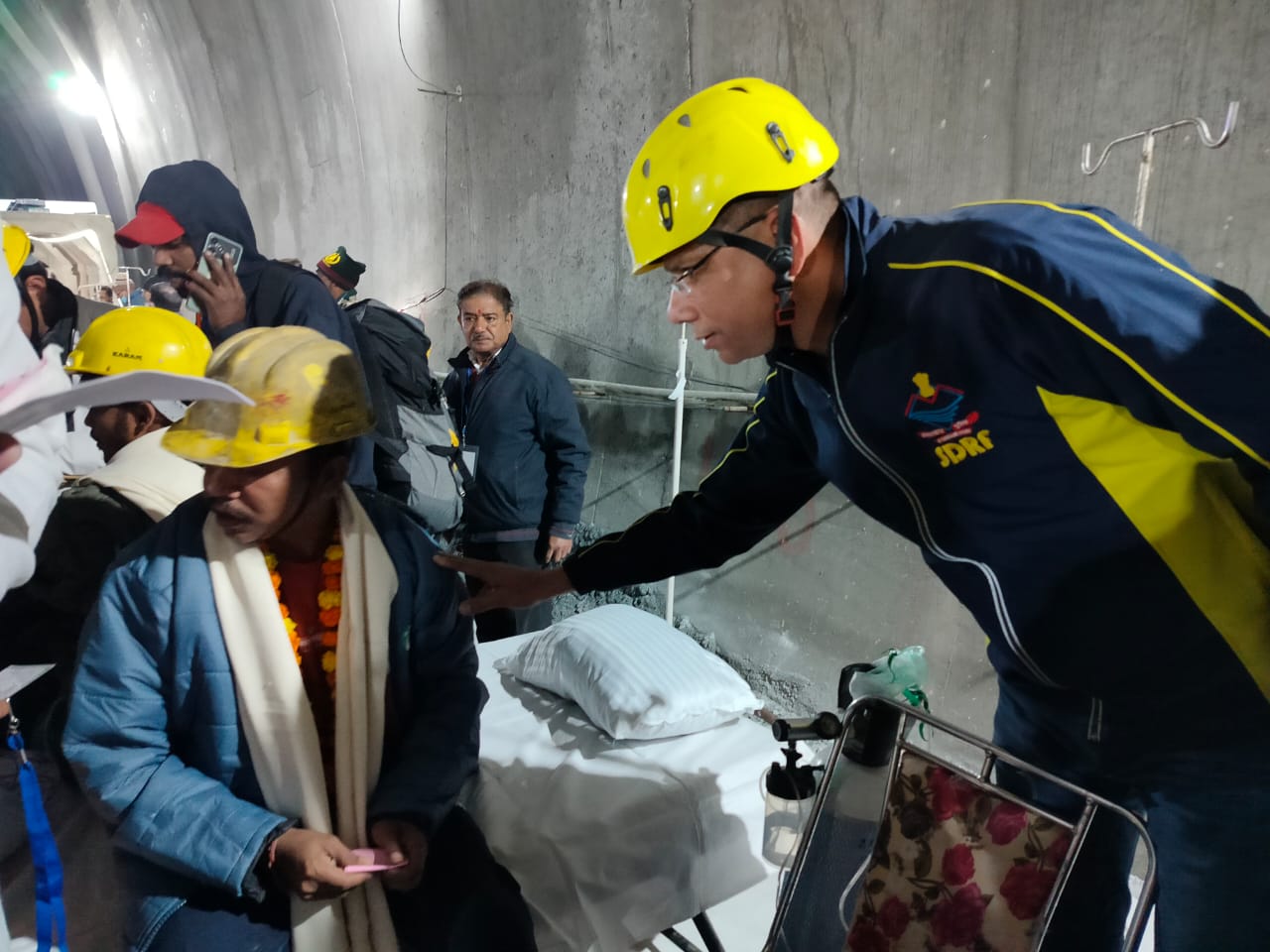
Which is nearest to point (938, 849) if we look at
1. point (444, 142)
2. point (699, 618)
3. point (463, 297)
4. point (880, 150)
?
point (880, 150)

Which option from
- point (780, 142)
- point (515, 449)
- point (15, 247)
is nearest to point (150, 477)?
point (780, 142)

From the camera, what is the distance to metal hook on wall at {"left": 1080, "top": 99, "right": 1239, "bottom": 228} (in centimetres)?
184

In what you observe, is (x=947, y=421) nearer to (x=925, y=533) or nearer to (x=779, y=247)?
(x=925, y=533)

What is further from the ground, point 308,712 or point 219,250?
point 219,250

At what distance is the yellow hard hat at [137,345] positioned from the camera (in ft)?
6.95

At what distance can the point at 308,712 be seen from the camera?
1369 millimetres

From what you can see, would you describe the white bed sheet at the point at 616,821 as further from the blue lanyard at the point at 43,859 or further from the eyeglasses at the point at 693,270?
the eyeglasses at the point at 693,270

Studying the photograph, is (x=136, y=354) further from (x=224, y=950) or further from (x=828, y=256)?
(x=828, y=256)

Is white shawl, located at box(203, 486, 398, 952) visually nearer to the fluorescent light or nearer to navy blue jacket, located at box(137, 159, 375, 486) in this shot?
navy blue jacket, located at box(137, 159, 375, 486)

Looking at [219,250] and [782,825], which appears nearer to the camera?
[782,825]

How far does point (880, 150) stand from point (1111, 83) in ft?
2.54

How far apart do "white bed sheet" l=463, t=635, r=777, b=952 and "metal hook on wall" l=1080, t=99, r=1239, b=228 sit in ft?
6.14

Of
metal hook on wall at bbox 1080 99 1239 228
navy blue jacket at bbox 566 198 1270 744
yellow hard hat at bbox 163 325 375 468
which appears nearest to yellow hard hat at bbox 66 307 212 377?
yellow hard hat at bbox 163 325 375 468

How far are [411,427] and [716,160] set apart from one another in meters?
2.18
